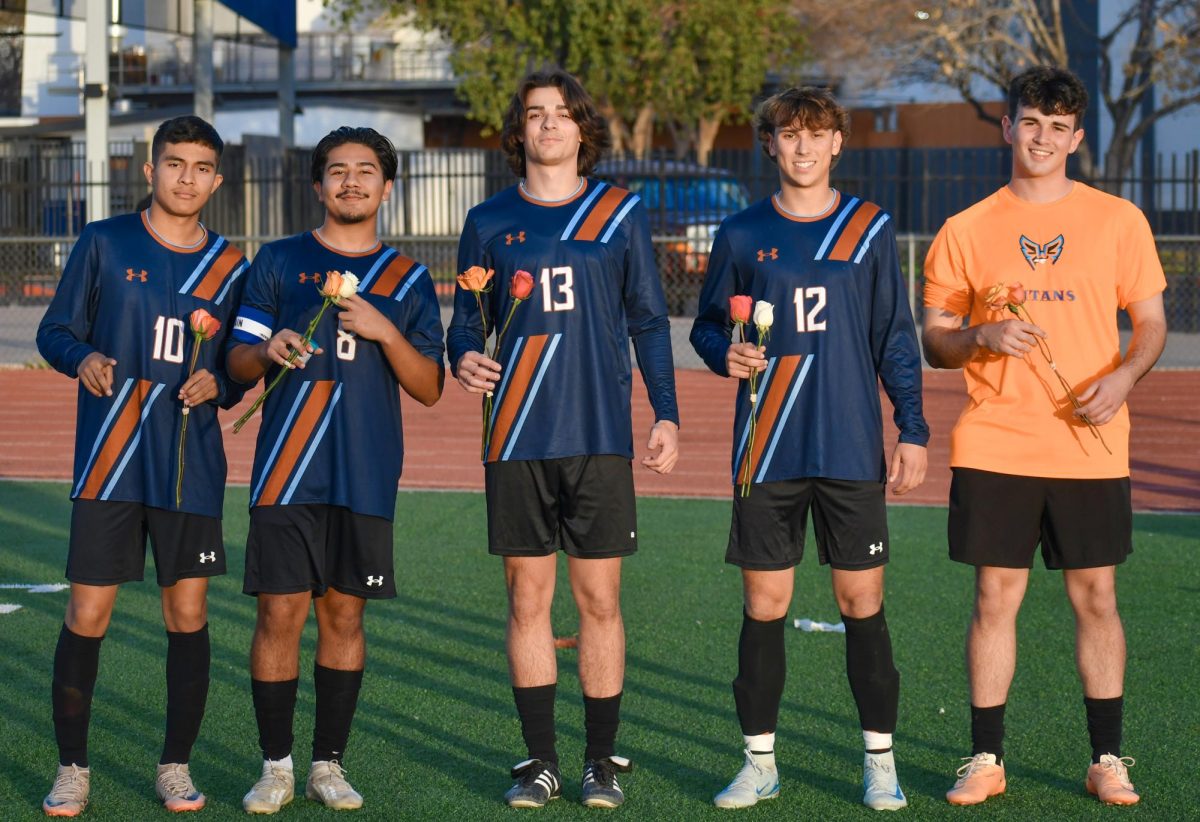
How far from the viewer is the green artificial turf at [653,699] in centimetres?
474

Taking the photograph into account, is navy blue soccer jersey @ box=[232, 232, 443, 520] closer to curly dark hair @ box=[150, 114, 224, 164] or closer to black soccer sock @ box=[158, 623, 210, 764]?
curly dark hair @ box=[150, 114, 224, 164]

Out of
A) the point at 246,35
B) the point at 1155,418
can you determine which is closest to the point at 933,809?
the point at 1155,418

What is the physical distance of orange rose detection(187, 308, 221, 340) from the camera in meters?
4.43

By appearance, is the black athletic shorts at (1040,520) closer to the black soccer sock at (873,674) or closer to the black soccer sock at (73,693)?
the black soccer sock at (873,674)

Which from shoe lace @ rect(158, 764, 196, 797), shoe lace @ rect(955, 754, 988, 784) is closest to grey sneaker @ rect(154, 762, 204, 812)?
shoe lace @ rect(158, 764, 196, 797)

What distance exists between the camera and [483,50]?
2998 cm

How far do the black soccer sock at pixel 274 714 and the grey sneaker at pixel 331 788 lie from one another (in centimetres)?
11

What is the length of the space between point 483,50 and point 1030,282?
86.6ft

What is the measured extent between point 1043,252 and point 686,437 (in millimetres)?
8618

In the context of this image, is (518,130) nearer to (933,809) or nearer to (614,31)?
(933,809)

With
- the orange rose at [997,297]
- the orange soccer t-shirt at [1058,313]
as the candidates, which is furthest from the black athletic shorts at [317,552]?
the orange rose at [997,297]

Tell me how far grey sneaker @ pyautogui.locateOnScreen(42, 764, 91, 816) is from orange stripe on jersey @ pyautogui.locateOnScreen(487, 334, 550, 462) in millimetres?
1489

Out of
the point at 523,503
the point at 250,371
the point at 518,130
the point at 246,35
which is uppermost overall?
the point at 246,35

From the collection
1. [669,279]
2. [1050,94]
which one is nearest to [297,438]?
[1050,94]
